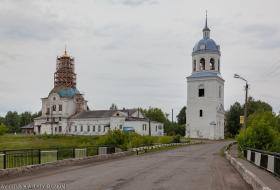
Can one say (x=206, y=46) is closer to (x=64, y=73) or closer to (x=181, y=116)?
(x=64, y=73)

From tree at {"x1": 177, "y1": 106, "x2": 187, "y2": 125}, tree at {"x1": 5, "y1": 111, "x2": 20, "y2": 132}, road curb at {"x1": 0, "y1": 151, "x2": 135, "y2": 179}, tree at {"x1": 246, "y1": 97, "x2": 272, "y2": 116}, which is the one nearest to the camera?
road curb at {"x1": 0, "y1": 151, "x2": 135, "y2": 179}

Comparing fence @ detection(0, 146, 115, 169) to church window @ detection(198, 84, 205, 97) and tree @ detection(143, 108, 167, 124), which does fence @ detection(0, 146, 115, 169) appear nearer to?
church window @ detection(198, 84, 205, 97)

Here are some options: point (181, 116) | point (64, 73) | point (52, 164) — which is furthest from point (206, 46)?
point (52, 164)

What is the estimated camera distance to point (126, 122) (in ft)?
336

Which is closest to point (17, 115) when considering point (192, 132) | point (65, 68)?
point (65, 68)

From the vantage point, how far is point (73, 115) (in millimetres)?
111875

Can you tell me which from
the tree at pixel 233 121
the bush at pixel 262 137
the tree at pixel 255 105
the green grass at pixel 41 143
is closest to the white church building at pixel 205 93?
the tree at pixel 233 121

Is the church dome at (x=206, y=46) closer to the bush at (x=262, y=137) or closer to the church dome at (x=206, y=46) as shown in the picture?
the church dome at (x=206, y=46)

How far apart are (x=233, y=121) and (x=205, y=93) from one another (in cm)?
1804

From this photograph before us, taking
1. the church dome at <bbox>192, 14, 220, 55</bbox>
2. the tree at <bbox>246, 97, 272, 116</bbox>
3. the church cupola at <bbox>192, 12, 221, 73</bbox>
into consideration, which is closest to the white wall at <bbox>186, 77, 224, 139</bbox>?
the church cupola at <bbox>192, 12, 221, 73</bbox>

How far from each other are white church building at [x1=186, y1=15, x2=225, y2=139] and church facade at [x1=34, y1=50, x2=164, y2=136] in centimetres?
1124

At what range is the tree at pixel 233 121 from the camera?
111125 millimetres

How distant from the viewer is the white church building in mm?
95375

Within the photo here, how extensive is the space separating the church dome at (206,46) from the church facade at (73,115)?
787 inches
